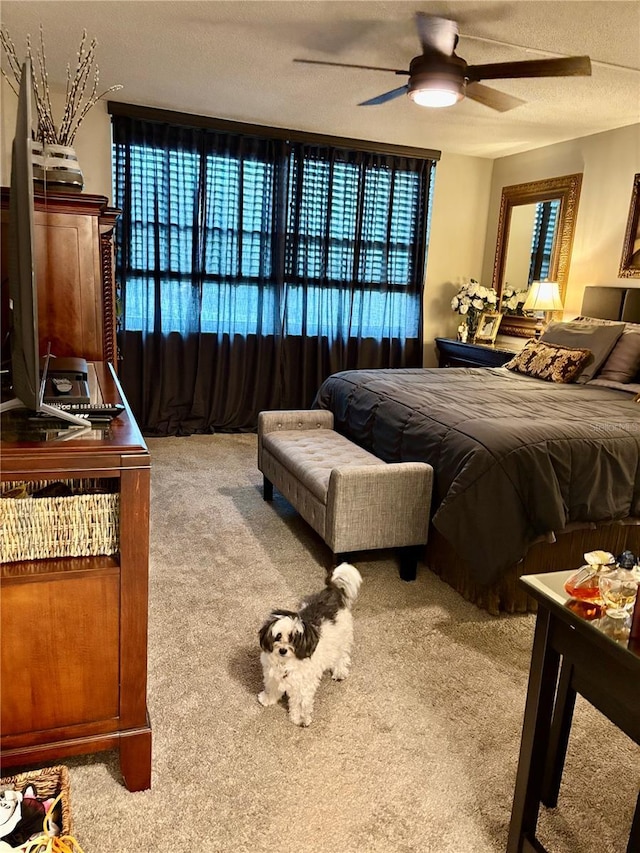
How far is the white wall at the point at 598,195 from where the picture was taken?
4684 millimetres

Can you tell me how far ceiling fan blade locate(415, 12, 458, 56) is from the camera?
2939 mm

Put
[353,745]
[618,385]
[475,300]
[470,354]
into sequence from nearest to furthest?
[353,745]
[618,385]
[470,354]
[475,300]

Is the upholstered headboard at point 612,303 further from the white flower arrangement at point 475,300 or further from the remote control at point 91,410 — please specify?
the remote control at point 91,410

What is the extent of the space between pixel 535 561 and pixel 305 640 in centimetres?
122

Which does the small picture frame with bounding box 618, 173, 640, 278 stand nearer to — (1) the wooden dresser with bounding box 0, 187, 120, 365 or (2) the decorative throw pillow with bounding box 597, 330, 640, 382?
(2) the decorative throw pillow with bounding box 597, 330, 640, 382

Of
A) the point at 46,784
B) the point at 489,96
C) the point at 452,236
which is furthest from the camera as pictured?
the point at 452,236

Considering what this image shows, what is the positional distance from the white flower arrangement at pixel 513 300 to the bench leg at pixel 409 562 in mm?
3313

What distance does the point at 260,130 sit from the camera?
5090 millimetres

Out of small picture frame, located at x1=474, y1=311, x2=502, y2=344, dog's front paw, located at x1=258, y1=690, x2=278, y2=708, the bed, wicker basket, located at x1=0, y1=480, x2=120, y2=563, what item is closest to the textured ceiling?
small picture frame, located at x1=474, y1=311, x2=502, y2=344

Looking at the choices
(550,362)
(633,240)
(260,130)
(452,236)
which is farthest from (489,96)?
(452,236)

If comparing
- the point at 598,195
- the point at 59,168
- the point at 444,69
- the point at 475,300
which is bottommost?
the point at 475,300

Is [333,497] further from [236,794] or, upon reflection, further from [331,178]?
[331,178]

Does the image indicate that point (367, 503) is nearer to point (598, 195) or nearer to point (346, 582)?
point (346, 582)

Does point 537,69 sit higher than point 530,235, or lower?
higher
